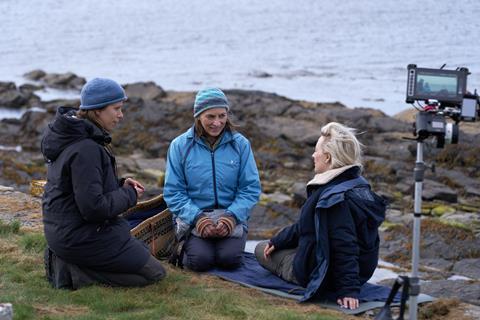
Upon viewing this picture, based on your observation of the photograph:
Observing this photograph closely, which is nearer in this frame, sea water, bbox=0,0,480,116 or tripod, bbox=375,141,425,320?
tripod, bbox=375,141,425,320

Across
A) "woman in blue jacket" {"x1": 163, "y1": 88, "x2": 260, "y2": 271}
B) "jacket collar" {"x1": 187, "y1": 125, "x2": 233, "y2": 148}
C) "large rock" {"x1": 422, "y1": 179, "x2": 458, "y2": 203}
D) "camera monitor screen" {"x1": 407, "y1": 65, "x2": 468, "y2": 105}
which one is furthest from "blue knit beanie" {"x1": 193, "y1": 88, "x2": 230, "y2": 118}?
"large rock" {"x1": 422, "y1": 179, "x2": 458, "y2": 203}

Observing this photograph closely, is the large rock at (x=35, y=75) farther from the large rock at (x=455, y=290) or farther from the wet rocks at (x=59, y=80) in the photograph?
the large rock at (x=455, y=290)

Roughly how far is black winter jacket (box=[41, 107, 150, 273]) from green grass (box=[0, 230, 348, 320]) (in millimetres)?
280

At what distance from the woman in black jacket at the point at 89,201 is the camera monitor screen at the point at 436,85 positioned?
90.6 inches

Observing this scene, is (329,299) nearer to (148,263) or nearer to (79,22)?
(148,263)

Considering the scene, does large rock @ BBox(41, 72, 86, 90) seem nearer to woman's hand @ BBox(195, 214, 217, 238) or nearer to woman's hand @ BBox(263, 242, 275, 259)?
woman's hand @ BBox(195, 214, 217, 238)

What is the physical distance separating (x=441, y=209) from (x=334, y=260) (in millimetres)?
9995


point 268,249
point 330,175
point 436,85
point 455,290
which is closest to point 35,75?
point 455,290

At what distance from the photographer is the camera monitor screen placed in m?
5.89

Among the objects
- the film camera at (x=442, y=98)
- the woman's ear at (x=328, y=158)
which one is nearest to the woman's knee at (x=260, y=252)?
the woman's ear at (x=328, y=158)

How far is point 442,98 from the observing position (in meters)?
5.90

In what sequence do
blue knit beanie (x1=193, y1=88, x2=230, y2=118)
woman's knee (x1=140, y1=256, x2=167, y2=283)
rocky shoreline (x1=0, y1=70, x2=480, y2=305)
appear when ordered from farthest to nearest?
rocky shoreline (x1=0, y1=70, x2=480, y2=305) → blue knit beanie (x1=193, y1=88, x2=230, y2=118) → woman's knee (x1=140, y1=256, x2=167, y2=283)

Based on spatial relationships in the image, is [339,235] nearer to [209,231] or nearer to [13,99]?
[209,231]

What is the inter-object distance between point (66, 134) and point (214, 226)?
1721 mm
